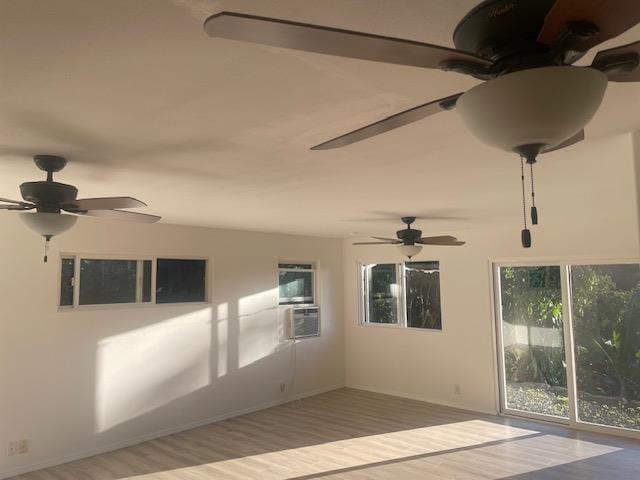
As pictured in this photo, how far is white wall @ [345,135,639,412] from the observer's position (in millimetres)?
4258

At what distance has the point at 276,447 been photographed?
5.00 meters

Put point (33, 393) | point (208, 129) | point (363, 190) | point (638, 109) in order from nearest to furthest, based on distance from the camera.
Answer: point (638, 109) → point (208, 129) → point (363, 190) → point (33, 393)

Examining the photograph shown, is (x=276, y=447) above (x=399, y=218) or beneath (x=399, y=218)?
beneath

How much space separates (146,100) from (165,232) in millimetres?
4051

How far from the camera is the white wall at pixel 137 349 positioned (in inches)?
173

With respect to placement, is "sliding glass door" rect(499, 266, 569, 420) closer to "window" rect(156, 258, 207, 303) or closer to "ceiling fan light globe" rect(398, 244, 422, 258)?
"ceiling fan light globe" rect(398, 244, 422, 258)

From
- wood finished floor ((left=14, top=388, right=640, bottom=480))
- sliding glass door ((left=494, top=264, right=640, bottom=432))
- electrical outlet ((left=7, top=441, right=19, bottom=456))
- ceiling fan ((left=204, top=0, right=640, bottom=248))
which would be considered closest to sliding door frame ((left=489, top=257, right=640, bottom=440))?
sliding glass door ((left=494, top=264, right=640, bottom=432))

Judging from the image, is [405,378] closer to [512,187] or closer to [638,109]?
[512,187]

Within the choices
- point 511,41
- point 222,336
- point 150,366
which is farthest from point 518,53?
point 222,336

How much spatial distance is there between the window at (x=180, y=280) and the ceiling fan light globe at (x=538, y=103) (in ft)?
17.2

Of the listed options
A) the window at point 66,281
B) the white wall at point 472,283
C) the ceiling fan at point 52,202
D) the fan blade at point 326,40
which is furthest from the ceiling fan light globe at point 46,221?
the white wall at point 472,283

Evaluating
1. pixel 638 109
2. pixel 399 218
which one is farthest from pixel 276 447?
pixel 638 109

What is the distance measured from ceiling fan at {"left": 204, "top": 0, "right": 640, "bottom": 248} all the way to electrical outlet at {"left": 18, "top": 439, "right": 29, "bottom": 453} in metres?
4.86

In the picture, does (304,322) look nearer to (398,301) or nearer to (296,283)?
(296,283)
